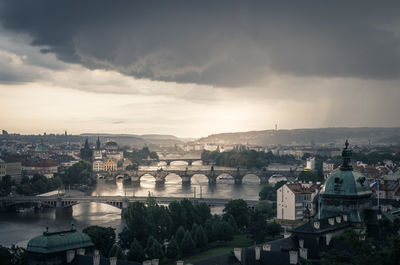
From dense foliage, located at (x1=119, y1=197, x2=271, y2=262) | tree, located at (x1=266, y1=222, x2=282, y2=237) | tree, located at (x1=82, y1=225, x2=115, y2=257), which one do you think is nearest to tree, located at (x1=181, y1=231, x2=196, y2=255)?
dense foliage, located at (x1=119, y1=197, x2=271, y2=262)

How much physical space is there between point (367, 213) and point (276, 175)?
286 feet

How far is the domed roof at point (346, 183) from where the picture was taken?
30719 mm

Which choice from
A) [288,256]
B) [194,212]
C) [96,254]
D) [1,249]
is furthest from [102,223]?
[288,256]

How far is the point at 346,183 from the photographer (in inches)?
1216

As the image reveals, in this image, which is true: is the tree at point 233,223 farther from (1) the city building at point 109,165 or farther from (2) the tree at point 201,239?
(1) the city building at point 109,165

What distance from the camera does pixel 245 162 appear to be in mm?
150750

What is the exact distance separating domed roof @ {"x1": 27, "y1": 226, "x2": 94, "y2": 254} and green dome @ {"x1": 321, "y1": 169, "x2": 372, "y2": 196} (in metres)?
13.0

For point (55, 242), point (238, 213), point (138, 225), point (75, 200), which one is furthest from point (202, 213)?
point (75, 200)

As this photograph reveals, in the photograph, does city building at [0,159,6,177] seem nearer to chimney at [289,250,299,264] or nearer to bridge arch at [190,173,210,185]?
bridge arch at [190,173,210,185]

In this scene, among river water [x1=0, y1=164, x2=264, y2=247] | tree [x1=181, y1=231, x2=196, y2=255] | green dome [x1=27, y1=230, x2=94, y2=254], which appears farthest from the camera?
river water [x1=0, y1=164, x2=264, y2=247]

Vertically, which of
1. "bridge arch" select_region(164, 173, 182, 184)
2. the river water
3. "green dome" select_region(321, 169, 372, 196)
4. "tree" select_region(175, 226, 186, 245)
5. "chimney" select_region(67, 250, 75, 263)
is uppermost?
"green dome" select_region(321, 169, 372, 196)

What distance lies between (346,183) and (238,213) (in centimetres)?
2146

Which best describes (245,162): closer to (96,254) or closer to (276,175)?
(276,175)

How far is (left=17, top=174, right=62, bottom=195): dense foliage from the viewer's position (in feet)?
276
